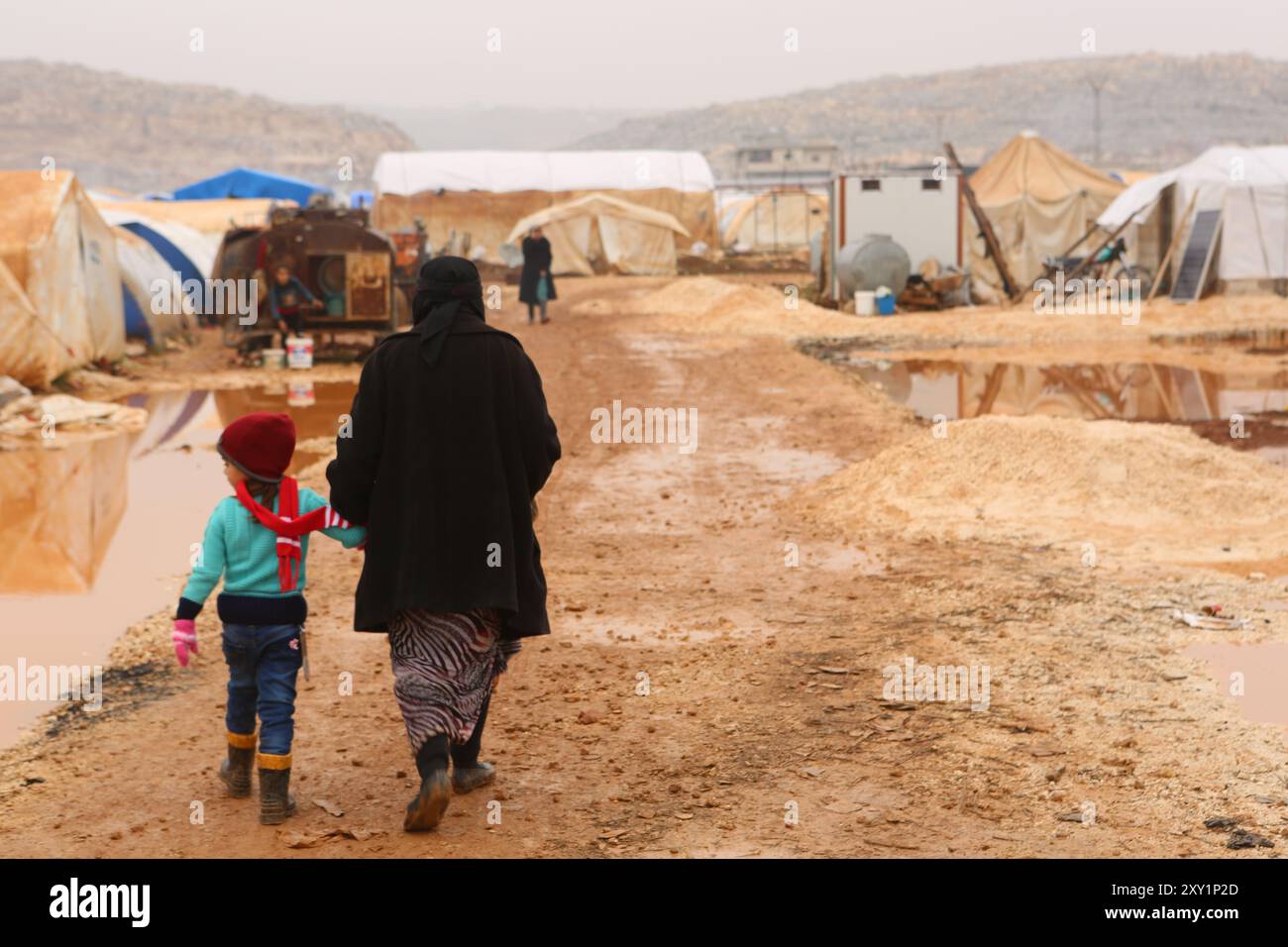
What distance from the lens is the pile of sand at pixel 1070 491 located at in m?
9.03

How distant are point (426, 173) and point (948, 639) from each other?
40.0 m

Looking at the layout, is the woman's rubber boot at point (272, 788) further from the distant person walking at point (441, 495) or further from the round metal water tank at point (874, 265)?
the round metal water tank at point (874, 265)

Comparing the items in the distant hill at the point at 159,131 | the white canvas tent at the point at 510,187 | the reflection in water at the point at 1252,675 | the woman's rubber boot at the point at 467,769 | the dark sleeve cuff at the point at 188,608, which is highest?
the distant hill at the point at 159,131

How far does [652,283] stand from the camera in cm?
3928

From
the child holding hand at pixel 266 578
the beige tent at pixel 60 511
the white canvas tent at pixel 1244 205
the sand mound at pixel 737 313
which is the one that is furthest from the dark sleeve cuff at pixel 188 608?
the white canvas tent at pixel 1244 205

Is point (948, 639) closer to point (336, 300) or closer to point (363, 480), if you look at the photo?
point (363, 480)

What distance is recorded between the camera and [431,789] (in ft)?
14.7

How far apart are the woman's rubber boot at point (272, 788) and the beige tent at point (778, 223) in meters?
46.1

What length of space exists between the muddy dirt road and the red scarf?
784 millimetres

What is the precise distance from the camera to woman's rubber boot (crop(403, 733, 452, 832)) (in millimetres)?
4496

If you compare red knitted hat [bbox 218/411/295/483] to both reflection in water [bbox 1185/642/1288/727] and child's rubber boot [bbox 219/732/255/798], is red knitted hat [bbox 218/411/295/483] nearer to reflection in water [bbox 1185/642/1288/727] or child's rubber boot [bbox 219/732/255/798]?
child's rubber boot [bbox 219/732/255/798]

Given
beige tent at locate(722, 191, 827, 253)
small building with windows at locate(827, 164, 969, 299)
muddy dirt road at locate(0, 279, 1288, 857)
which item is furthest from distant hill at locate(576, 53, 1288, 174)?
muddy dirt road at locate(0, 279, 1288, 857)

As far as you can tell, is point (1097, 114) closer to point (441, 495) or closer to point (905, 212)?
point (905, 212)
